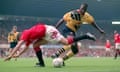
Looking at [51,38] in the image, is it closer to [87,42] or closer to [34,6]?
[34,6]

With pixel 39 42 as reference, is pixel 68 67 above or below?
below

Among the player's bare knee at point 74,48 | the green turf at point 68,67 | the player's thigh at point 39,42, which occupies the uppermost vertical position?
the player's thigh at point 39,42

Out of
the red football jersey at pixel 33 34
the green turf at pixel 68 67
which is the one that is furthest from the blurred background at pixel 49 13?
the red football jersey at pixel 33 34

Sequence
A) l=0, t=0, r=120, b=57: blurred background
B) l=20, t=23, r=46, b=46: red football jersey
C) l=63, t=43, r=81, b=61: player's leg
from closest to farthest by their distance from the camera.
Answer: l=20, t=23, r=46, b=46: red football jersey
l=63, t=43, r=81, b=61: player's leg
l=0, t=0, r=120, b=57: blurred background

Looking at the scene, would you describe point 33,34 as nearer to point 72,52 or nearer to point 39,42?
point 39,42

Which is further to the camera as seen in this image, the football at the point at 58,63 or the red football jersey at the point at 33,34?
the football at the point at 58,63

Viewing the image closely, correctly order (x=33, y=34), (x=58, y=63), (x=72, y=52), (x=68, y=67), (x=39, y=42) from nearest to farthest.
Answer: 1. (x=33, y=34)
2. (x=58, y=63)
3. (x=39, y=42)
4. (x=68, y=67)
5. (x=72, y=52)

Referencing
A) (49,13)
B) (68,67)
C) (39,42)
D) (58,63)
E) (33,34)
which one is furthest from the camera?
(49,13)

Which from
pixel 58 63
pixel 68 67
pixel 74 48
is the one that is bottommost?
pixel 68 67

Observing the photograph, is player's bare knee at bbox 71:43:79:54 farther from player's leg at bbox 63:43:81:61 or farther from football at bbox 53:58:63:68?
football at bbox 53:58:63:68

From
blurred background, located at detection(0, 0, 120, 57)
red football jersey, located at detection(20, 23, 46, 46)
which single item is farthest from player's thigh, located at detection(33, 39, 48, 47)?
blurred background, located at detection(0, 0, 120, 57)

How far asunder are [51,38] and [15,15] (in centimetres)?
3257

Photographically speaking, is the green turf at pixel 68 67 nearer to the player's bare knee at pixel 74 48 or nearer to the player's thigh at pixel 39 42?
the player's bare knee at pixel 74 48

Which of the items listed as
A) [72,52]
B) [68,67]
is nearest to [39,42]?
[68,67]
